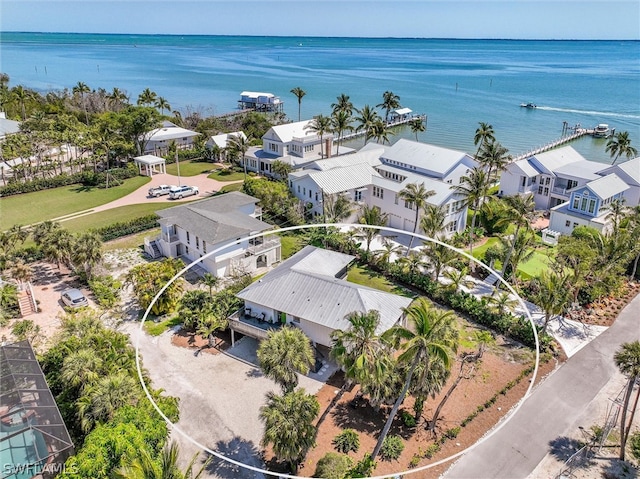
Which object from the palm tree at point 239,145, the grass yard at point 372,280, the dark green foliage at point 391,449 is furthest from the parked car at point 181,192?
the dark green foliage at point 391,449

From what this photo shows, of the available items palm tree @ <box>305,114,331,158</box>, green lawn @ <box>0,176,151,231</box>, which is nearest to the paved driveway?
green lawn @ <box>0,176,151,231</box>

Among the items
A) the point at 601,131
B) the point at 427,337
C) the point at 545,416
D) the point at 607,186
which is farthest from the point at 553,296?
the point at 601,131

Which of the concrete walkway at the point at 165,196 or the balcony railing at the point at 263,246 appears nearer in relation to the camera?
the balcony railing at the point at 263,246

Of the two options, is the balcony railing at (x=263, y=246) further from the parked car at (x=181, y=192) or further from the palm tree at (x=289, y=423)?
the parked car at (x=181, y=192)

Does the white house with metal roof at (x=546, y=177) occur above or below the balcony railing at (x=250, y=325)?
above

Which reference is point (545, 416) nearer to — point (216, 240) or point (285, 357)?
point (285, 357)

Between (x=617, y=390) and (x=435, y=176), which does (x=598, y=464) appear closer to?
(x=617, y=390)

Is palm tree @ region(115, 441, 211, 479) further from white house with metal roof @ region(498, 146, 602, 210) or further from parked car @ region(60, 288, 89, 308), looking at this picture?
white house with metal roof @ region(498, 146, 602, 210)
